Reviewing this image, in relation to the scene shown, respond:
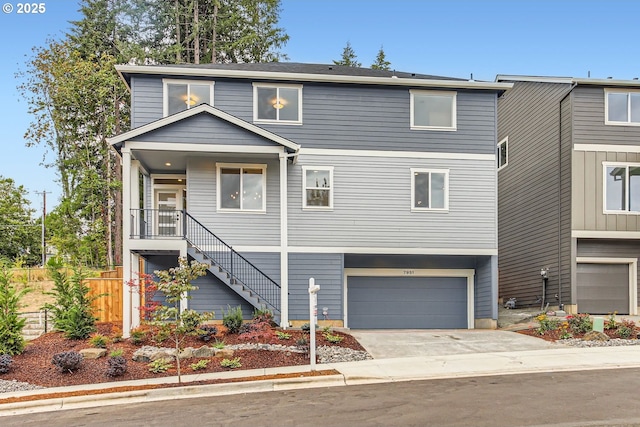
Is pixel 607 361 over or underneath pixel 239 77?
underneath

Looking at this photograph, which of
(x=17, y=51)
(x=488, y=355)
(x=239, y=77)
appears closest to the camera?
(x=488, y=355)

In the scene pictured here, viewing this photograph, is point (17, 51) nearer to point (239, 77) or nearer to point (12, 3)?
point (12, 3)

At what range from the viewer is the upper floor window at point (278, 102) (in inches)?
629

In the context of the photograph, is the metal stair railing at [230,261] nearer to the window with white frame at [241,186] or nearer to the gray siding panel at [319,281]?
the gray siding panel at [319,281]

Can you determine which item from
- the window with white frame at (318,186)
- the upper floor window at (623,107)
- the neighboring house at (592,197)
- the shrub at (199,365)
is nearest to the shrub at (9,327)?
the shrub at (199,365)

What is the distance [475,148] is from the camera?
53.9 feet

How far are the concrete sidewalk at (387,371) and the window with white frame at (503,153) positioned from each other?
11.2 metres

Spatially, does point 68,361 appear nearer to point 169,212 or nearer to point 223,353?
point 223,353

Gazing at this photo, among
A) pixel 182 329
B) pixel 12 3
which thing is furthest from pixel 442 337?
pixel 12 3

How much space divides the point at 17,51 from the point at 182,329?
1045 inches

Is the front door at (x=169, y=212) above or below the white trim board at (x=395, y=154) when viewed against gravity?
below

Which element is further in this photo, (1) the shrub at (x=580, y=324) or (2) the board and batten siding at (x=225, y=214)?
(2) the board and batten siding at (x=225, y=214)

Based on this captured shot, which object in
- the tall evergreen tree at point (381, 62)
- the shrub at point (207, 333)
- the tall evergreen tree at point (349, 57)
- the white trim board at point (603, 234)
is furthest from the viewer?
the tall evergreen tree at point (349, 57)

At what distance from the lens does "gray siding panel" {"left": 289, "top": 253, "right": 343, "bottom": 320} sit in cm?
1535
